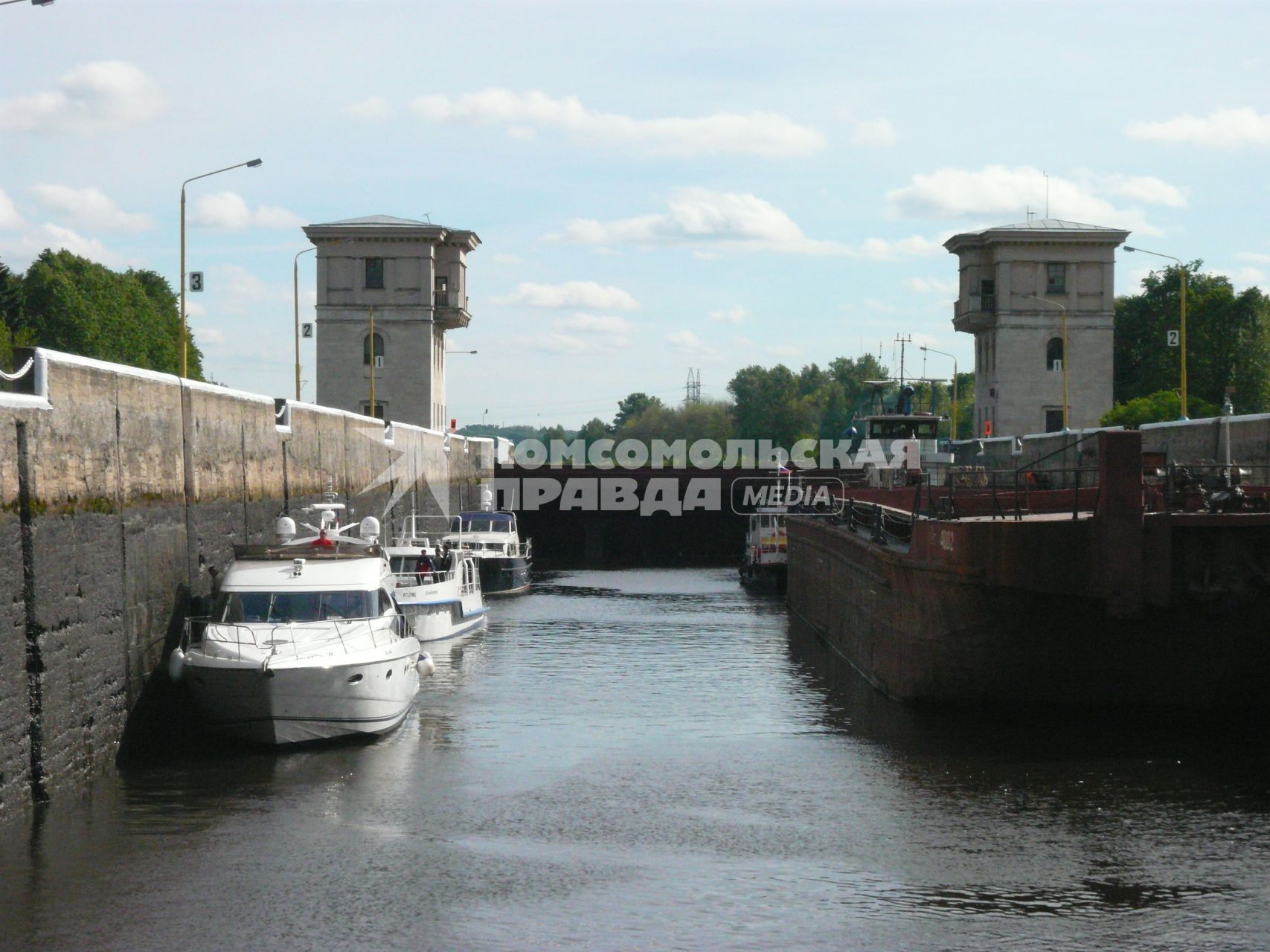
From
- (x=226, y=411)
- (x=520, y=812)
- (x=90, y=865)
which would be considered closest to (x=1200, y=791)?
(x=520, y=812)

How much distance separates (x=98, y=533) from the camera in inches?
837

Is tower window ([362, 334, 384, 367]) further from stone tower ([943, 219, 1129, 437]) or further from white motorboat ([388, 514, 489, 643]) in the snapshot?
white motorboat ([388, 514, 489, 643])

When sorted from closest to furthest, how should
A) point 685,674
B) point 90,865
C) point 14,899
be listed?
point 14,899 → point 90,865 → point 685,674

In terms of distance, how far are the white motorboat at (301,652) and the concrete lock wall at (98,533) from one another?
103 cm

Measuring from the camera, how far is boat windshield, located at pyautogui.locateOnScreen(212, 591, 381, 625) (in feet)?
81.1

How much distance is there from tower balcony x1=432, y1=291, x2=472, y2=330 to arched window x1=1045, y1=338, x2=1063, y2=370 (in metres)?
39.7

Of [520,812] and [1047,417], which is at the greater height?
[1047,417]

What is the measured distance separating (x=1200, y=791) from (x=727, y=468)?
61737 mm

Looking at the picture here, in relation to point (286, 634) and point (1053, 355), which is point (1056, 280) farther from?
point (286, 634)

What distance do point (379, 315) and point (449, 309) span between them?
15.9 ft

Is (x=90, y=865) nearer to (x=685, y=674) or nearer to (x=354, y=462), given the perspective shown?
(x=685, y=674)

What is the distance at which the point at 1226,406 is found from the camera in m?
38.2

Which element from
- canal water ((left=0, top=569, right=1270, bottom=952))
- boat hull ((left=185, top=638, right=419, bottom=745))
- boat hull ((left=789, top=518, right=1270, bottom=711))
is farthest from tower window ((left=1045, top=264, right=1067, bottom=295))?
boat hull ((left=185, top=638, right=419, bottom=745))

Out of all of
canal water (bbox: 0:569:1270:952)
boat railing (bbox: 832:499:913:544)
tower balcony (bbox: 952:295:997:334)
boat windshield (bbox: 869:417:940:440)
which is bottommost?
canal water (bbox: 0:569:1270:952)
